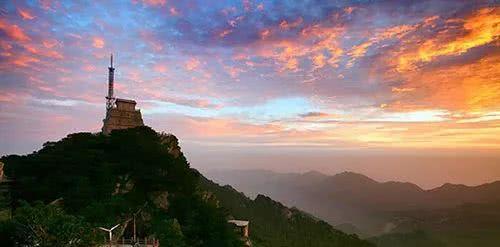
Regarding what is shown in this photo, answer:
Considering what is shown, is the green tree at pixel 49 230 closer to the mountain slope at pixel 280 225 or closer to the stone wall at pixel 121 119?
the stone wall at pixel 121 119

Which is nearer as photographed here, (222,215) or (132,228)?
(132,228)

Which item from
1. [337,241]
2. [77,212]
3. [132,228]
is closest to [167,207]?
[132,228]

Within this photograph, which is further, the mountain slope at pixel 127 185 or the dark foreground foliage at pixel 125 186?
the mountain slope at pixel 127 185

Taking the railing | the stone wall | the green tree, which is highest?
the stone wall

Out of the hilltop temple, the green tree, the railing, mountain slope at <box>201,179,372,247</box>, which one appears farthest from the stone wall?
mountain slope at <box>201,179,372,247</box>

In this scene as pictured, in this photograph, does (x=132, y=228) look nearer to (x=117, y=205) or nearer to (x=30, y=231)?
(x=117, y=205)

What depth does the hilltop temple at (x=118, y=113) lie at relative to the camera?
7225 cm

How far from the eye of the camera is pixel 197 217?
5691cm

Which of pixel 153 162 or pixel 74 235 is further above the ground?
pixel 153 162

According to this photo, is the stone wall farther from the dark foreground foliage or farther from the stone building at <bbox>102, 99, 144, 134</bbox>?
the dark foreground foliage

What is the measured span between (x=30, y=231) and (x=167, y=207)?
24.4 m

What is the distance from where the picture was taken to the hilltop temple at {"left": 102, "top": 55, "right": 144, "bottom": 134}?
72.2 m

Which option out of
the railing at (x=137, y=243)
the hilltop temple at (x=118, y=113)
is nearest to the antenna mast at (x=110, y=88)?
the hilltop temple at (x=118, y=113)

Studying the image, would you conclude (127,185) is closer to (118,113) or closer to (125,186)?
(125,186)
